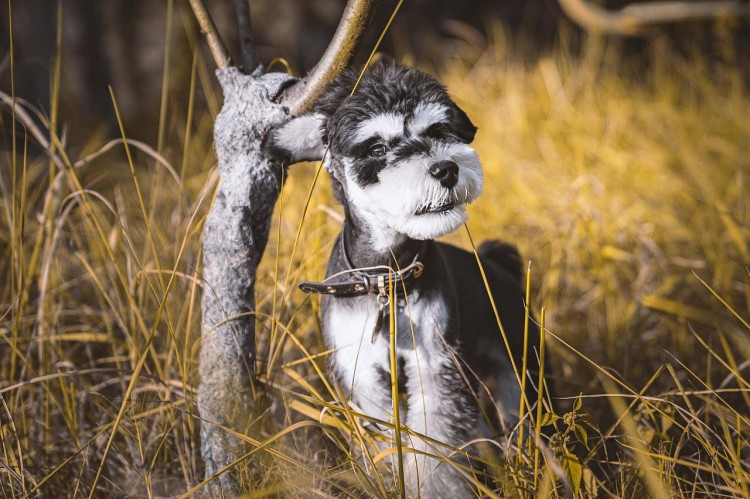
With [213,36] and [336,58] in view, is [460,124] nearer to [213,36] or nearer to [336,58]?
[336,58]

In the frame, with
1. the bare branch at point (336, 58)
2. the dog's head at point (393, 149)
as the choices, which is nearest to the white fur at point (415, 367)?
the dog's head at point (393, 149)

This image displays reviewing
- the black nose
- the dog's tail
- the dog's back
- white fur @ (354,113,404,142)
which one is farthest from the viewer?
the dog's tail

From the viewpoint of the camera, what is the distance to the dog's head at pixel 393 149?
1738 mm

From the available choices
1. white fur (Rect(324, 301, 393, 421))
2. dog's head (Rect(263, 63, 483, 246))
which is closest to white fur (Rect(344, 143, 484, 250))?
dog's head (Rect(263, 63, 483, 246))

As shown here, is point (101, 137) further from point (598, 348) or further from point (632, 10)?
point (632, 10)

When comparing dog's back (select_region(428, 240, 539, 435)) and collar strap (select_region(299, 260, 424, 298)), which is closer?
collar strap (select_region(299, 260, 424, 298))

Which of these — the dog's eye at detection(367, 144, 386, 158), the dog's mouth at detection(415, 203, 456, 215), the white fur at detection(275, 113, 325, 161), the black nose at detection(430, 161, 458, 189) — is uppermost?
the white fur at detection(275, 113, 325, 161)

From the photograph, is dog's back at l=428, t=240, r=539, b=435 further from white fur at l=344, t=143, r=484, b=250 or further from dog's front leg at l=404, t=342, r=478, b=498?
white fur at l=344, t=143, r=484, b=250

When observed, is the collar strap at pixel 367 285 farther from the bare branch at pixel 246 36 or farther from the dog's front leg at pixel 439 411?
the bare branch at pixel 246 36

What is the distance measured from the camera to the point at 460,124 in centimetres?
197

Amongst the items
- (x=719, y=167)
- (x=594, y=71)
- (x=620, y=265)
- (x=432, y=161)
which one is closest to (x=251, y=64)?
(x=432, y=161)

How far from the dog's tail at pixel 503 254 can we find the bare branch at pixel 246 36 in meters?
1.27

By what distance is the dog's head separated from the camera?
68.4 inches

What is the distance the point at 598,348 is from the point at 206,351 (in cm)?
188
